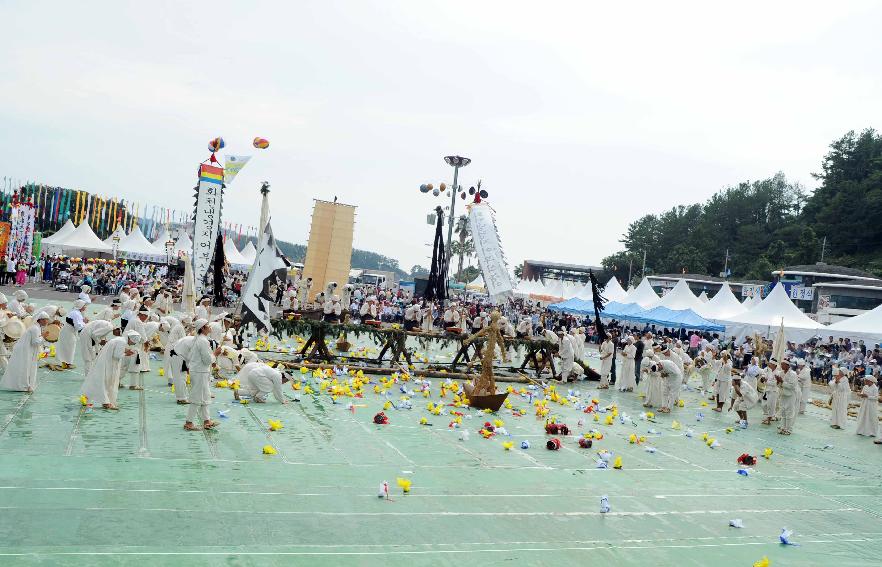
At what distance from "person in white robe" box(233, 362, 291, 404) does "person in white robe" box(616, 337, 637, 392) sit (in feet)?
37.3

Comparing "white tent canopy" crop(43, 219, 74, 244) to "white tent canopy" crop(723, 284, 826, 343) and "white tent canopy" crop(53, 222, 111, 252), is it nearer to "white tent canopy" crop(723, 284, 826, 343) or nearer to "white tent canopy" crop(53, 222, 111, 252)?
"white tent canopy" crop(53, 222, 111, 252)

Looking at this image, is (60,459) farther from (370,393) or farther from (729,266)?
(729,266)

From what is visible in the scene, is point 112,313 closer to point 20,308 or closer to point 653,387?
point 20,308

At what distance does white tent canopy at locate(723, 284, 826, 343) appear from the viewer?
3096cm

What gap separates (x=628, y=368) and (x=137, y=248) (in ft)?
133

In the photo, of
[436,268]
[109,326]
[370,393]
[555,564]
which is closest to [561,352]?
[370,393]

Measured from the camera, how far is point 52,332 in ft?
51.5

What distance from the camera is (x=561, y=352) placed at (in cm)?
2244

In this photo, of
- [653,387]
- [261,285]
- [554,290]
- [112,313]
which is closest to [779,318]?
[653,387]

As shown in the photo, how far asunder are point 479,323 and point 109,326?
15.1 m

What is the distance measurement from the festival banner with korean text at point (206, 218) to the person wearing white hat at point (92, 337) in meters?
12.5

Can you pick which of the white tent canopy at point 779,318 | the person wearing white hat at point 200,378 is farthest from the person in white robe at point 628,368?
the person wearing white hat at point 200,378

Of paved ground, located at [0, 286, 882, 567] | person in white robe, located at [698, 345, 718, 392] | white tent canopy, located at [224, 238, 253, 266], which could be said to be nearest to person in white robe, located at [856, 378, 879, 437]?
paved ground, located at [0, 286, 882, 567]

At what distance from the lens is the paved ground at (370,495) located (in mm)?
7504
